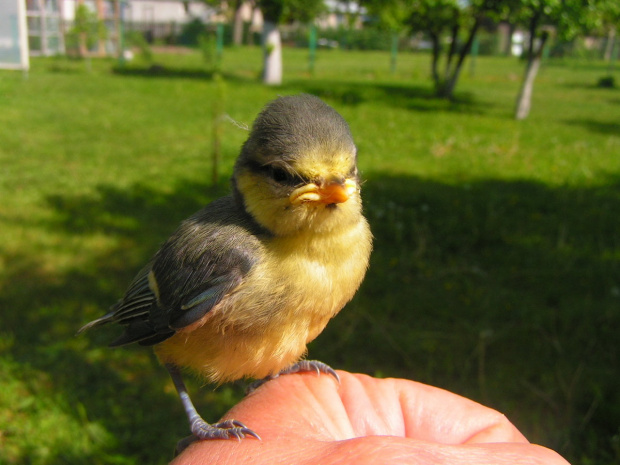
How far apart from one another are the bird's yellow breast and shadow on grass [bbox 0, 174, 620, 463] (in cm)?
186

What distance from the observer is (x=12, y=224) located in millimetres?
6695

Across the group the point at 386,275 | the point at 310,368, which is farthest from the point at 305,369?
the point at 386,275

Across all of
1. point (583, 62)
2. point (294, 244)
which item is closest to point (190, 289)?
point (294, 244)

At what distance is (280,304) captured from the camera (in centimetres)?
217

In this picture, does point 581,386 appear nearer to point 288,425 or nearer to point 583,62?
point 288,425

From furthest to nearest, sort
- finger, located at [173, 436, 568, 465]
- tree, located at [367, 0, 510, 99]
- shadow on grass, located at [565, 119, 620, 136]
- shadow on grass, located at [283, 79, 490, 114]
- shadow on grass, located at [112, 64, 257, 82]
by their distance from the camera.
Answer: shadow on grass, located at [112, 64, 257, 82]
tree, located at [367, 0, 510, 99]
shadow on grass, located at [283, 79, 490, 114]
shadow on grass, located at [565, 119, 620, 136]
finger, located at [173, 436, 568, 465]

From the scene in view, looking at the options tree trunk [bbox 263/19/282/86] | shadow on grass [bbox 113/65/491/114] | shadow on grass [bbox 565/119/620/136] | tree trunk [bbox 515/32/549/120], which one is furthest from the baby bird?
tree trunk [bbox 263/19/282/86]

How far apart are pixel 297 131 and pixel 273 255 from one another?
0.52 meters

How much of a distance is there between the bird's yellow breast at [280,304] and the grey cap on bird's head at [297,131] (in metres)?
0.34

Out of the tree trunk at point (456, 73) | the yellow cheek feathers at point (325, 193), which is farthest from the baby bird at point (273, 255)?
the tree trunk at point (456, 73)

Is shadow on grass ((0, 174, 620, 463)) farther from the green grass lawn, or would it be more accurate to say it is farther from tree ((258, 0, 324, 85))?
tree ((258, 0, 324, 85))

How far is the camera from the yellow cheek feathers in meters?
1.98

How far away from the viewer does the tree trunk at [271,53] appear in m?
20.1

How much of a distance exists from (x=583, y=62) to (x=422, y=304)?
37.0 metres
